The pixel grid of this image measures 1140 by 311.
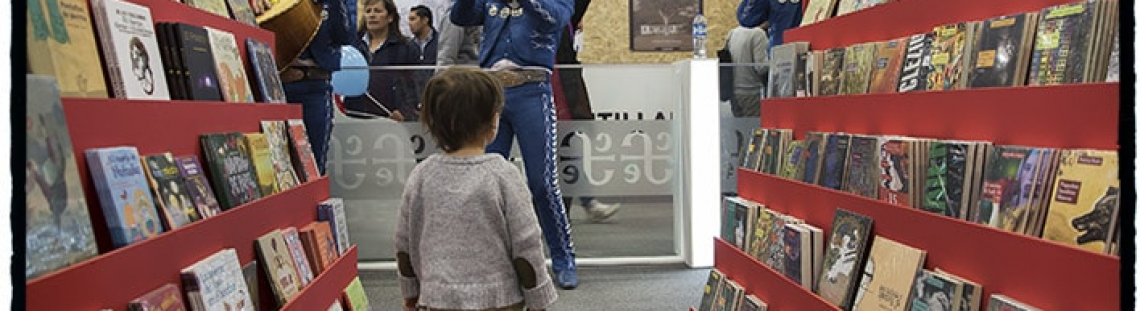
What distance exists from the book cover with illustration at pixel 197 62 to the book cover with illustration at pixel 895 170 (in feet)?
4.88

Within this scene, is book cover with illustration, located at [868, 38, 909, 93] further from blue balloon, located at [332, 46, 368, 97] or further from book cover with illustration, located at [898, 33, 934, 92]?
blue balloon, located at [332, 46, 368, 97]

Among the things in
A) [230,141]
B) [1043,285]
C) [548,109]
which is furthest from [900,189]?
[548,109]

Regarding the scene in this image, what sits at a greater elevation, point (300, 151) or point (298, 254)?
point (300, 151)

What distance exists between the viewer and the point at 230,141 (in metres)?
2.11

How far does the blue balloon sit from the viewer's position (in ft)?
15.5

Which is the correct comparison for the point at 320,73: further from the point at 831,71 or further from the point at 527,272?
the point at 831,71

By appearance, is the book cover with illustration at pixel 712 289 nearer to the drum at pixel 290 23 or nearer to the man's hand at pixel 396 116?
the drum at pixel 290 23

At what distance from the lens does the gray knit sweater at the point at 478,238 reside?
7.09 ft

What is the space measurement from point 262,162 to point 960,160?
5.21 feet

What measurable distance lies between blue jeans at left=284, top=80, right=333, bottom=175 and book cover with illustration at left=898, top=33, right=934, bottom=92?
2.33 meters

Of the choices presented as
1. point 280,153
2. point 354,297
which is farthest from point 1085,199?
point 354,297

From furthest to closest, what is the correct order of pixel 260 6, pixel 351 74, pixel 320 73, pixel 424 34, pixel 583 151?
pixel 424 34, pixel 583 151, pixel 351 74, pixel 320 73, pixel 260 6

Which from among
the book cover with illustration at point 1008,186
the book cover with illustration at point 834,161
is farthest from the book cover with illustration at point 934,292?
the book cover with illustration at point 834,161

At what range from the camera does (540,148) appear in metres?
4.08
